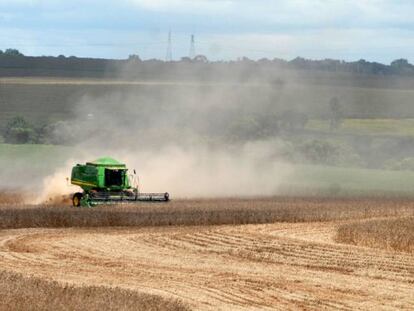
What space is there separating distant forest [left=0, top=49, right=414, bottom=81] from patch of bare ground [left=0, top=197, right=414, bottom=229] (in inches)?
1476

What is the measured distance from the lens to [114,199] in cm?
4975

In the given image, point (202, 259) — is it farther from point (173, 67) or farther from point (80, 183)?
point (173, 67)

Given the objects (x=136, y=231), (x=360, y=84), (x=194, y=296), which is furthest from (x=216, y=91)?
(x=194, y=296)

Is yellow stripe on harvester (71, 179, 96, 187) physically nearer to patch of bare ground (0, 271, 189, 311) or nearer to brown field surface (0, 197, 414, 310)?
brown field surface (0, 197, 414, 310)

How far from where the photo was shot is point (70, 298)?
20.4 meters

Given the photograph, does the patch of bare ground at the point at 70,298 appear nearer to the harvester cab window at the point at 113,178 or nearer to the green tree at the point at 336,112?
the harvester cab window at the point at 113,178

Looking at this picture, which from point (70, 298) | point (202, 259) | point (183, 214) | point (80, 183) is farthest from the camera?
point (80, 183)

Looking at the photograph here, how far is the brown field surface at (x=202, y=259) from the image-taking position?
22.4 m

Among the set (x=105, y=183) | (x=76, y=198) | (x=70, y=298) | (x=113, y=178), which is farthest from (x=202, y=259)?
(x=113, y=178)

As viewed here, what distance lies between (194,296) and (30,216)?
65.7ft

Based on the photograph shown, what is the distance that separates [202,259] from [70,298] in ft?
33.3

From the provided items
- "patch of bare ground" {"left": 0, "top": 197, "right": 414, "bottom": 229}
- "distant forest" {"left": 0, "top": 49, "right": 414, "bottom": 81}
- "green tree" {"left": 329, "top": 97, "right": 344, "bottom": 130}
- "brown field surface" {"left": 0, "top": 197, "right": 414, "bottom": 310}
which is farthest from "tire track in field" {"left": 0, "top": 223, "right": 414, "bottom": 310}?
"green tree" {"left": 329, "top": 97, "right": 344, "bottom": 130}

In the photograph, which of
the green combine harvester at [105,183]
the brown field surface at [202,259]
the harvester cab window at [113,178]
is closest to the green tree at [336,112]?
the green combine harvester at [105,183]

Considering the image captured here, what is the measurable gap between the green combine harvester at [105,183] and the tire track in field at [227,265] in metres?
11.9
